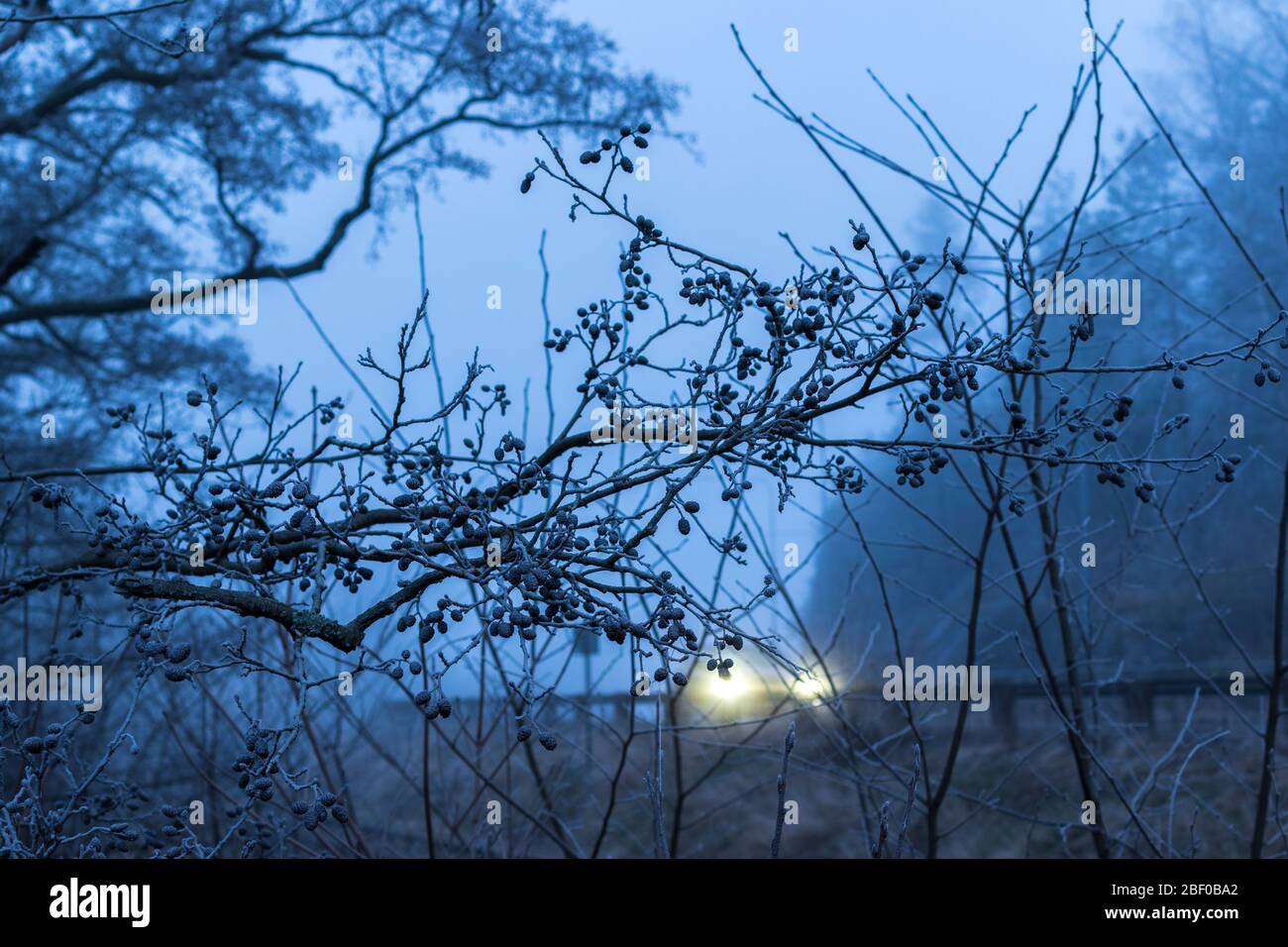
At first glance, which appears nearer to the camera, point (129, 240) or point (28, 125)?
point (28, 125)

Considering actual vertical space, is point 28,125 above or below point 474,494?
above

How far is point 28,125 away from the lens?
617 centimetres

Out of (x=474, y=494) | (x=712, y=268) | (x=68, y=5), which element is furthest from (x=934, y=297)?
(x=68, y=5)

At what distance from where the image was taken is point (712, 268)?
134 cm

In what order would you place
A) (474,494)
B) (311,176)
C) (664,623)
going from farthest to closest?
(311,176) → (474,494) → (664,623)

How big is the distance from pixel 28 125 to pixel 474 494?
241 inches
